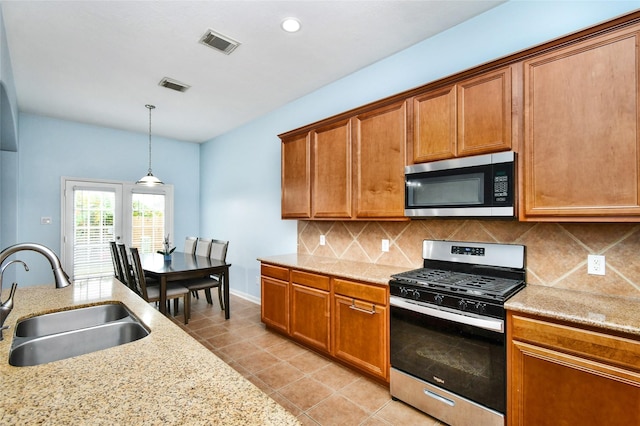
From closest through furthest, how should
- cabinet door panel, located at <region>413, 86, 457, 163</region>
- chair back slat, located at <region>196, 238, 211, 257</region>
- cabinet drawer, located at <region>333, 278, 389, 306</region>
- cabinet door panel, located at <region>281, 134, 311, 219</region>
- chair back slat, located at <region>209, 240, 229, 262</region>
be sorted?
1. cabinet door panel, located at <region>413, 86, 457, 163</region>
2. cabinet drawer, located at <region>333, 278, 389, 306</region>
3. cabinet door panel, located at <region>281, 134, 311, 219</region>
4. chair back slat, located at <region>209, 240, 229, 262</region>
5. chair back slat, located at <region>196, 238, 211, 257</region>

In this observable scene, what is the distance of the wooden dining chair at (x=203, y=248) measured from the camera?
4.49 m

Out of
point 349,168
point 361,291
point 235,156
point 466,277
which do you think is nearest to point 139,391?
point 361,291

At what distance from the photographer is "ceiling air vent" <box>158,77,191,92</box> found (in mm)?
3472

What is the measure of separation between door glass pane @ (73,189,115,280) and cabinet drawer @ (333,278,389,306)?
4.57 m

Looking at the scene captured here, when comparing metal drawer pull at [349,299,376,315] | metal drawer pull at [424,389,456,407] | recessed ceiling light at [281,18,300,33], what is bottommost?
metal drawer pull at [424,389,456,407]

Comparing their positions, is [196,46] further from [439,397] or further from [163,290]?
[439,397]

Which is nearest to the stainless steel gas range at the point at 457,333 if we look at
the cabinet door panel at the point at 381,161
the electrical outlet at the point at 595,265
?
the electrical outlet at the point at 595,265

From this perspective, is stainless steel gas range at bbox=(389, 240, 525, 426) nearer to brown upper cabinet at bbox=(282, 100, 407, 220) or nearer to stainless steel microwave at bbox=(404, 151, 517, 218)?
stainless steel microwave at bbox=(404, 151, 517, 218)

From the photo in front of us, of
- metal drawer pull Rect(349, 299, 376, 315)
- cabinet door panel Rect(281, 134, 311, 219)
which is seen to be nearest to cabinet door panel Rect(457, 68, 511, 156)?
metal drawer pull Rect(349, 299, 376, 315)

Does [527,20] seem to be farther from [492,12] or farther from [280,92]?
[280,92]

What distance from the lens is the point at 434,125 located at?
2.24 meters

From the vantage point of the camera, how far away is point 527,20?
2.14 meters

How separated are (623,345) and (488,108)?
1.43 meters

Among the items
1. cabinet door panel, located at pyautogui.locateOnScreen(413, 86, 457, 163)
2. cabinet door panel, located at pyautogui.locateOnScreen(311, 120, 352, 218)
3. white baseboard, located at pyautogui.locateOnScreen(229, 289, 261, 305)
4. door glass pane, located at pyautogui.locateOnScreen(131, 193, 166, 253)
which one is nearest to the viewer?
cabinet door panel, located at pyautogui.locateOnScreen(413, 86, 457, 163)
